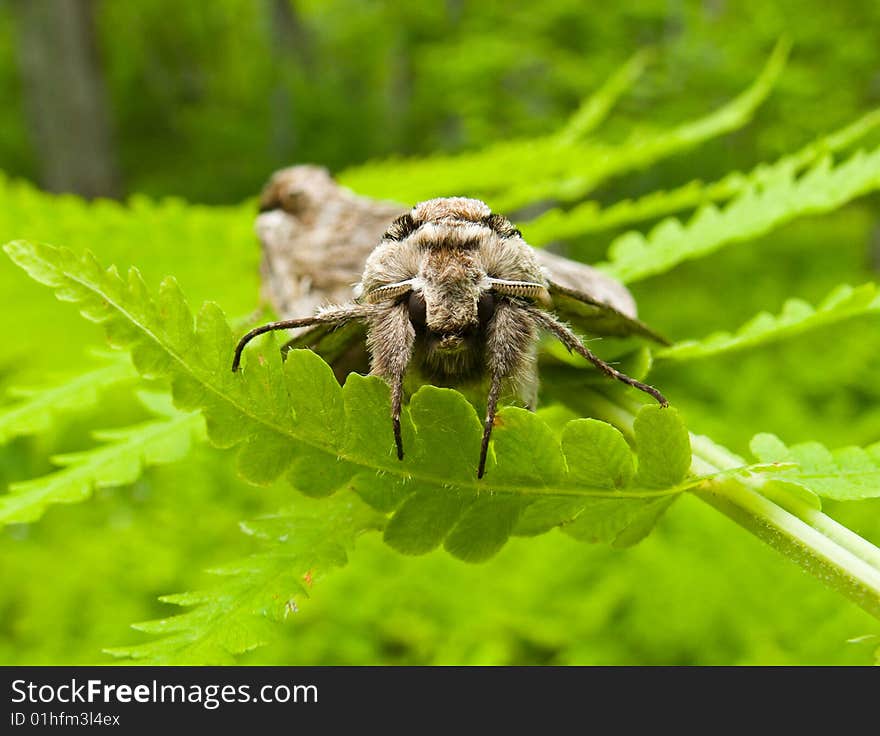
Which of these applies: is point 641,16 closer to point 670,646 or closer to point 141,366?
point 670,646

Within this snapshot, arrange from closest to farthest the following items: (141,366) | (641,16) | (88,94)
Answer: (141,366) → (641,16) → (88,94)

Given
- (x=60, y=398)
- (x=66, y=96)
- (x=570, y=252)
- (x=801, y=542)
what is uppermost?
(x=66, y=96)

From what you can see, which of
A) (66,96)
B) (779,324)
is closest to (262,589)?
(779,324)

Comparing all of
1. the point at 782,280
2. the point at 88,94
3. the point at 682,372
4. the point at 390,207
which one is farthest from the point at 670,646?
the point at 88,94

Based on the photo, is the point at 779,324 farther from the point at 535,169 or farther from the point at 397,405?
the point at 535,169

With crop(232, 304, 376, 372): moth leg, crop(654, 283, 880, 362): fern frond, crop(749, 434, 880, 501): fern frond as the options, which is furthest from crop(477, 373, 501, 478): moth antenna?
crop(654, 283, 880, 362): fern frond

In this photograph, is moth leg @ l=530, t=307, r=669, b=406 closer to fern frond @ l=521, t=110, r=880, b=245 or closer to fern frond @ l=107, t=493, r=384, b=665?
fern frond @ l=107, t=493, r=384, b=665
